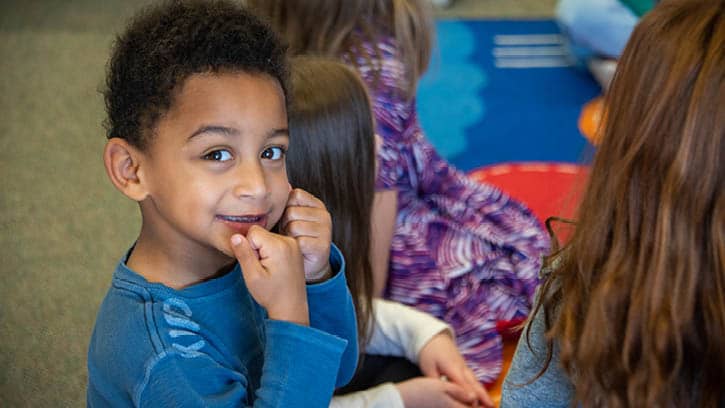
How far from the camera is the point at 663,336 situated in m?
0.70

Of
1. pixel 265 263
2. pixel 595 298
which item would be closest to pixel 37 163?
pixel 265 263

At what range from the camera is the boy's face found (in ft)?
2.52

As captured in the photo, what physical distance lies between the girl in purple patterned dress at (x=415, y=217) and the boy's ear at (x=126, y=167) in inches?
22.5

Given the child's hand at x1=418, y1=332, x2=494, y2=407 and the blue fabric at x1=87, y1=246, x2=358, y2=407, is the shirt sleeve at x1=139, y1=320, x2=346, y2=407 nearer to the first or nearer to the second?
the blue fabric at x1=87, y1=246, x2=358, y2=407

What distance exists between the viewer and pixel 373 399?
1.12m

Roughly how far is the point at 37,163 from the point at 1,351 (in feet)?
2.30

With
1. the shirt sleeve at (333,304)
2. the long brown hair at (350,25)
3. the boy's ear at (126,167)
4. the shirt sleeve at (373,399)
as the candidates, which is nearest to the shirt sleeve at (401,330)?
the shirt sleeve at (373,399)

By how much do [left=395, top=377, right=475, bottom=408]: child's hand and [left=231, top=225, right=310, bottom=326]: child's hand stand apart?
0.43 meters

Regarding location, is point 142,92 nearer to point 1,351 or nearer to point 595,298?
point 595,298

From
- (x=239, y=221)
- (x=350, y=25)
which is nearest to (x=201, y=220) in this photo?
(x=239, y=221)

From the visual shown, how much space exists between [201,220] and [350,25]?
77 centimetres

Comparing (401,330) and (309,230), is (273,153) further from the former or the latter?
(401,330)

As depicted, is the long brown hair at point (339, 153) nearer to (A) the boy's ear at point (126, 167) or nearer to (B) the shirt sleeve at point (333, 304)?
(B) the shirt sleeve at point (333, 304)

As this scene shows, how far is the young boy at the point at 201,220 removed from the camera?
0.76 m
